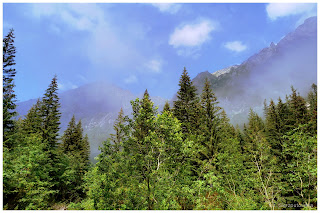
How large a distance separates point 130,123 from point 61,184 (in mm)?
25576

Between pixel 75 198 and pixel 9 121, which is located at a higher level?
pixel 9 121

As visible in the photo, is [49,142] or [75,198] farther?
[75,198]

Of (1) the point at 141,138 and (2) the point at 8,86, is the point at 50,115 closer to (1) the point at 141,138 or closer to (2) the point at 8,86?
(2) the point at 8,86

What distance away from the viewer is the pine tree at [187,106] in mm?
20875

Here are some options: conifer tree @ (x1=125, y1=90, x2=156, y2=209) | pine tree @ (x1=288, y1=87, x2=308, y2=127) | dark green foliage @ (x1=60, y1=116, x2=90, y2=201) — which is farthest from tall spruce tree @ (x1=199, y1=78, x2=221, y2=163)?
dark green foliage @ (x1=60, y1=116, x2=90, y2=201)

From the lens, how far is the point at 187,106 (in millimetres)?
22422

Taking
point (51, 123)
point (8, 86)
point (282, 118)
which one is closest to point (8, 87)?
point (8, 86)

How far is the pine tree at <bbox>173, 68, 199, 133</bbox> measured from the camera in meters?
20.9

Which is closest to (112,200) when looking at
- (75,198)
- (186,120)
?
(186,120)

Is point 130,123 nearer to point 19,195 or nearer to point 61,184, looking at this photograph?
point 19,195

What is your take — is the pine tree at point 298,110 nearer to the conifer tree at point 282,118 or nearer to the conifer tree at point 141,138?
the conifer tree at point 282,118

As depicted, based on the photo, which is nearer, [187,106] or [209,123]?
[209,123]

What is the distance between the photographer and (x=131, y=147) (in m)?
8.66

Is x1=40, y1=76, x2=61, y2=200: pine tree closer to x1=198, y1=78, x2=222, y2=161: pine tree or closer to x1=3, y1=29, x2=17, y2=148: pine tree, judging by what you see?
x1=3, y1=29, x2=17, y2=148: pine tree
